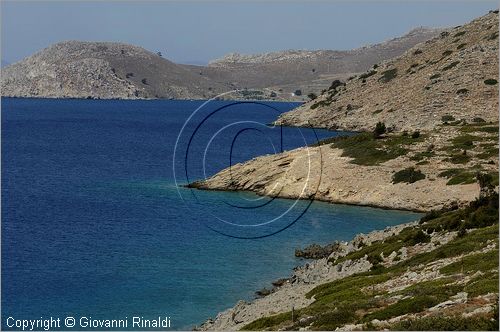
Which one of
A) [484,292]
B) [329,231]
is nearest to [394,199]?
[329,231]

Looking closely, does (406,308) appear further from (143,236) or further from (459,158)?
(459,158)

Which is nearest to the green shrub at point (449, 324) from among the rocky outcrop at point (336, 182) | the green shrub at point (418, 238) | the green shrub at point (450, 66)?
the green shrub at point (418, 238)

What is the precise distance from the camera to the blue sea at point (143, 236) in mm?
44719

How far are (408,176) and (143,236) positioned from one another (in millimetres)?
28180

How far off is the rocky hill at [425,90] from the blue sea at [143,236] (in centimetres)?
3750

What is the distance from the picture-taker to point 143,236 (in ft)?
202

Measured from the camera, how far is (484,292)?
2889 centimetres

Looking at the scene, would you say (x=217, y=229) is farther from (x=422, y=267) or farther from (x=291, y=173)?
(x=422, y=267)

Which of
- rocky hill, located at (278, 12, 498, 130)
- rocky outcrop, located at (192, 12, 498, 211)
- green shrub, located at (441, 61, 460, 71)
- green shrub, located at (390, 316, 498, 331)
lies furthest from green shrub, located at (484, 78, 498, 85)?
green shrub, located at (390, 316, 498, 331)

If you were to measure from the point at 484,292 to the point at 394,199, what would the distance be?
46.2m

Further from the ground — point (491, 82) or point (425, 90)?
point (425, 90)

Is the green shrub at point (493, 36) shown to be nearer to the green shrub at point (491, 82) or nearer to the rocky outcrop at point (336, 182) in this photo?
the green shrub at point (491, 82)

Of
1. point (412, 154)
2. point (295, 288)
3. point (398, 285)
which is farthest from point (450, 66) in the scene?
point (398, 285)

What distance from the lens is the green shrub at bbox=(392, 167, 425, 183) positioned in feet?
253
